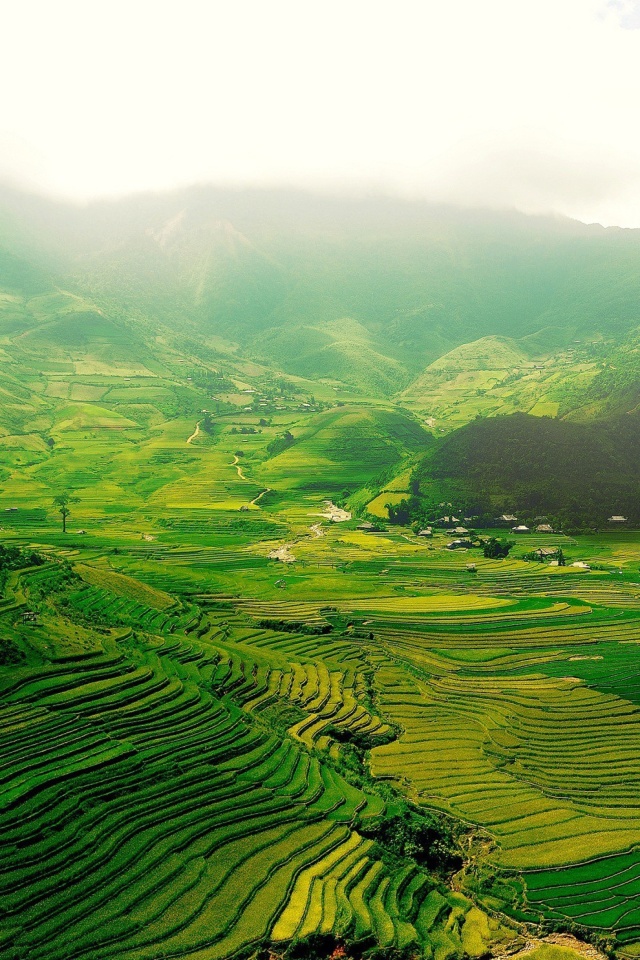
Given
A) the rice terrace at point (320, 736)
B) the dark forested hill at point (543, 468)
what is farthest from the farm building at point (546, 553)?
the dark forested hill at point (543, 468)

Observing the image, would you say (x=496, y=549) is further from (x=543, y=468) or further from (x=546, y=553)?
(x=543, y=468)

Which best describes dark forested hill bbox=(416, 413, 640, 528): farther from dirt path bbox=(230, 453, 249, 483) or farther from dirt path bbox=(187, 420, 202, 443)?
dirt path bbox=(187, 420, 202, 443)

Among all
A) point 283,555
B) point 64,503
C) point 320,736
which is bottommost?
point 320,736

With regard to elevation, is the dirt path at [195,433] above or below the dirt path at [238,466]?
above

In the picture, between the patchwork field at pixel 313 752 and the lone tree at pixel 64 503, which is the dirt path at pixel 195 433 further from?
the patchwork field at pixel 313 752

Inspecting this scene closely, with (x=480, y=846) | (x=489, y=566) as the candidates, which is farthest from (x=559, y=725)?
(x=489, y=566)

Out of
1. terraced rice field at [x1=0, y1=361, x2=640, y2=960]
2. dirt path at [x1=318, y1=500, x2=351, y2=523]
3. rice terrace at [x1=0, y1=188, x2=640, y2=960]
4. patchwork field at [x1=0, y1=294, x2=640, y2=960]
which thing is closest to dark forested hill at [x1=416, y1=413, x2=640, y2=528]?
rice terrace at [x1=0, y1=188, x2=640, y2=960]

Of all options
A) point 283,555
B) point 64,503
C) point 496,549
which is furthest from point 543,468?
point 64,503

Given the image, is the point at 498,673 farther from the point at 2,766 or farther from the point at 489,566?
the point at 2,766
